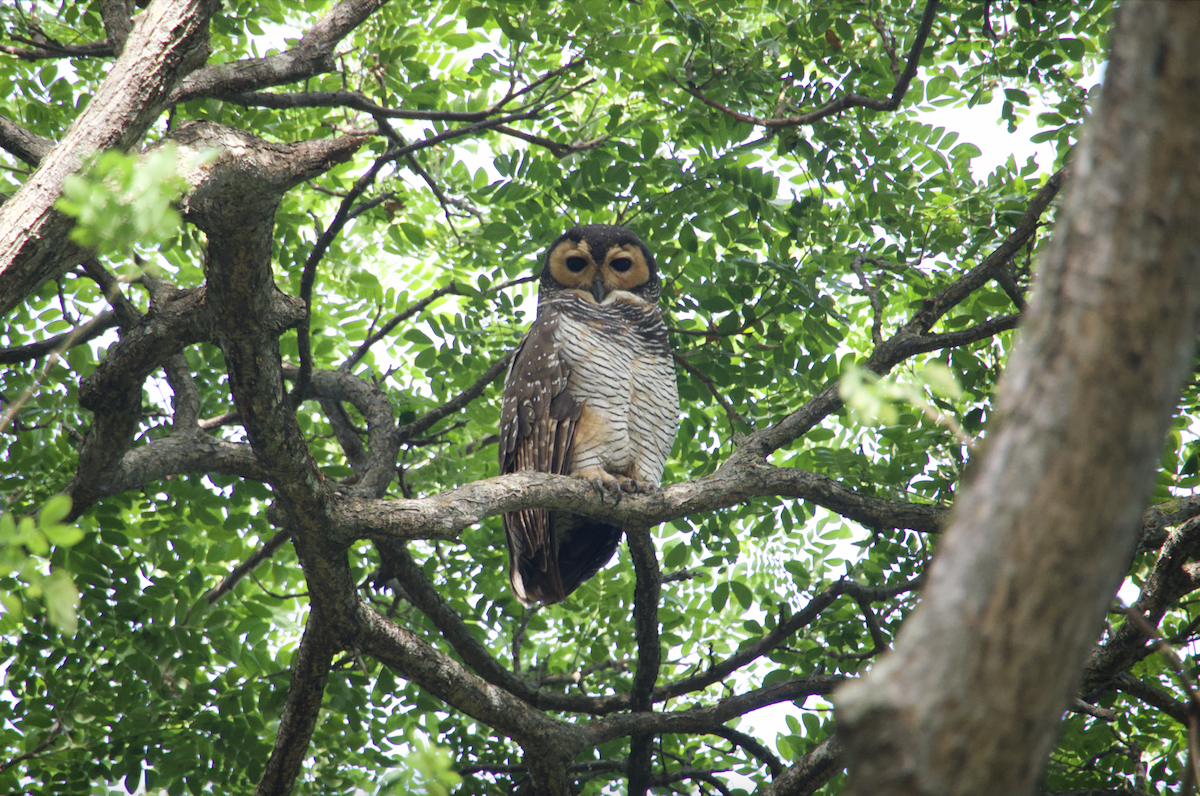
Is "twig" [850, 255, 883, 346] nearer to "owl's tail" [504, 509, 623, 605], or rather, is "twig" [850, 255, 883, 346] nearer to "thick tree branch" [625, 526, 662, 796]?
"thick tree branch" [625, 526, 662, 796]

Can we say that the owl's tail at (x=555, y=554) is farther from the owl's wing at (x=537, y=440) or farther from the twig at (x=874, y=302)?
the twig at (x=874, y=302)

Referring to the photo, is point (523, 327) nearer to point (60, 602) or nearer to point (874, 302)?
point (874, 302)

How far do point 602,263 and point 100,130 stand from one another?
286 centimetres

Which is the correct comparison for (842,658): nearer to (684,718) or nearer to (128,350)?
(684,718)

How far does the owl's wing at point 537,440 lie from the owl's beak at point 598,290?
44 cm

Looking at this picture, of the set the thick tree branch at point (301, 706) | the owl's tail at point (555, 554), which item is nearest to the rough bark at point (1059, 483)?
the thick tree branch at point (301, 706)

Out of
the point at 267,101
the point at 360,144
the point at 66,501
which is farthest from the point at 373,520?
the point at 267,101

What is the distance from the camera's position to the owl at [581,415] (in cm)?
435

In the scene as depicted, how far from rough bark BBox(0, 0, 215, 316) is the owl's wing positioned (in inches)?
87.2

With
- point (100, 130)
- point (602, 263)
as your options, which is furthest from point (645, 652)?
point (100, 130)

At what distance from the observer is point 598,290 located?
4.80 m

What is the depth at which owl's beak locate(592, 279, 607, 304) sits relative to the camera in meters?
4.80

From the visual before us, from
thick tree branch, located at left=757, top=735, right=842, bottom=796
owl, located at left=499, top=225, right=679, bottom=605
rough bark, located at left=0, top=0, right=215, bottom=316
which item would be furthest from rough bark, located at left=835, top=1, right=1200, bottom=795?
owl, located at left=499, top=225, right=679, bottom=605

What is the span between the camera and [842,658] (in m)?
4.07
